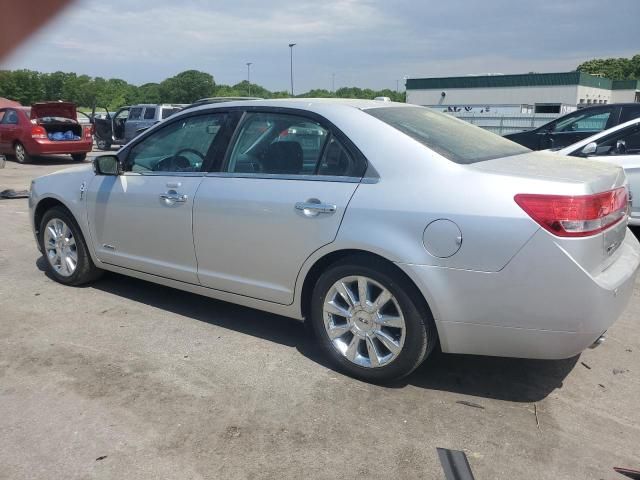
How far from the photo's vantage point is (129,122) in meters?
20.1

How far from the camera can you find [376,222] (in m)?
3.12

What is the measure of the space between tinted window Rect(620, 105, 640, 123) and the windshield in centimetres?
469

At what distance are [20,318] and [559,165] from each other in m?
3.88

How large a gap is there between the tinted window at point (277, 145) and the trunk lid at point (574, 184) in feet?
3.25

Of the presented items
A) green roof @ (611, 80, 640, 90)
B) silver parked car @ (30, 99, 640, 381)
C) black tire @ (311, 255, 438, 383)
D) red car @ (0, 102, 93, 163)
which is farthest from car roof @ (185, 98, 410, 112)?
green roof @ (611, 80, 640, 90)

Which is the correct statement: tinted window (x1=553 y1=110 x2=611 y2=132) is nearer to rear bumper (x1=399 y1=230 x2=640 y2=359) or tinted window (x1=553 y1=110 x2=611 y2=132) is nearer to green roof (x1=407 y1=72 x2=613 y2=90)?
rear bumper (x1=399 y1=230 x2=640 y2=359)

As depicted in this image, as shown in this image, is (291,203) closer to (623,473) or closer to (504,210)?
(504,210)

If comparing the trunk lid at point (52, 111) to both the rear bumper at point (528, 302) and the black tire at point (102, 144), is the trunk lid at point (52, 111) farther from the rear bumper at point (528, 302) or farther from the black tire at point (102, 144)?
the rear bumper at point (528, 302)

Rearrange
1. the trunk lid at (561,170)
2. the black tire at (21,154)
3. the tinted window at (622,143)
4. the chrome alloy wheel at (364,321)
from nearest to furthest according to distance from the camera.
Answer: the trunk lid at (561,170)
the chrome alloy wheel at (364,321)
the tinted window at (622,143)
the black tire at (21,154)

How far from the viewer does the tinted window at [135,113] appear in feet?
66.2

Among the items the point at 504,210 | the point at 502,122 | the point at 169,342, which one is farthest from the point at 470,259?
the point at 502,122

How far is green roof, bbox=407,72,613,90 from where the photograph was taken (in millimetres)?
43719

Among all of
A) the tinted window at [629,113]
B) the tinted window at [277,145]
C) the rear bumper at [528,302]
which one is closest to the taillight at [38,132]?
the tinted window at [277,145]

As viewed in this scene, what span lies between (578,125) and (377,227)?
289 inches
